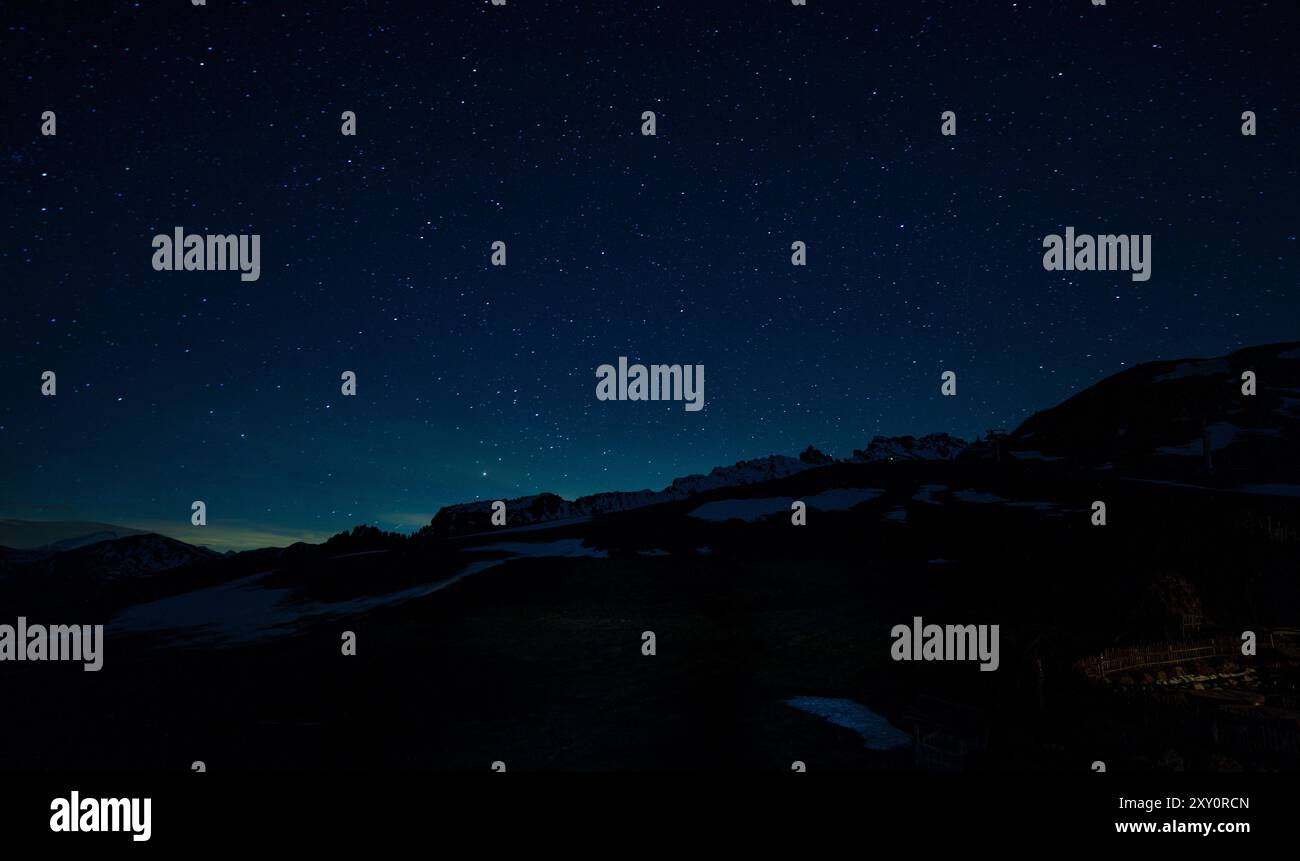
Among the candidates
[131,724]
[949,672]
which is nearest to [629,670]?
[949,672]

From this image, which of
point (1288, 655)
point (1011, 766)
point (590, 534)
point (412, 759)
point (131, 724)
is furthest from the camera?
point (590, 534)

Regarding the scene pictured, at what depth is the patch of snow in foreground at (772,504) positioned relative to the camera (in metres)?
61.2

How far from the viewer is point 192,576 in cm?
5581

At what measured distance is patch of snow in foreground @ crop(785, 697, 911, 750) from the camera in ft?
57.1

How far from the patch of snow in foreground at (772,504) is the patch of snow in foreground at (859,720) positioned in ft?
127

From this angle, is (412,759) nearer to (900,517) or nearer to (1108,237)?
(1108,237)

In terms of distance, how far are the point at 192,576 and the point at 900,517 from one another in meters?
60.8

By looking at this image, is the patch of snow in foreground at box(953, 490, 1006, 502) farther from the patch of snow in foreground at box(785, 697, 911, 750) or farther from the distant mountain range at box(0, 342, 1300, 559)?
the patch of snow in foreground at box(785, 697, 911, 750)

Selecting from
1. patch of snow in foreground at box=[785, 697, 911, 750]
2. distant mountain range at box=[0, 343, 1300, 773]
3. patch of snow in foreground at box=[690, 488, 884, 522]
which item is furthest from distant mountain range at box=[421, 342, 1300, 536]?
patch of snow in foreground at box=[785, 697, 911, 750]

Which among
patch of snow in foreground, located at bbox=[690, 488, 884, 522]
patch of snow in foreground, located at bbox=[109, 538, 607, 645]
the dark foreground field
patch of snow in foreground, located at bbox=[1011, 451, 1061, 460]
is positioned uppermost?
patch of snow in foreground, located at bbox=[1011, 451, 1061, 460]

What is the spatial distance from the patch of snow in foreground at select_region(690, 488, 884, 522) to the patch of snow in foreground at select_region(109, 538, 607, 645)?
50.8 feet

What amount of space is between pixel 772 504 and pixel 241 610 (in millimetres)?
45407

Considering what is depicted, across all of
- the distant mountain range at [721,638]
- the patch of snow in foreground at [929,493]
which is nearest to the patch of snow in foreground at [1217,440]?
the distant mountain range at [721,638]
